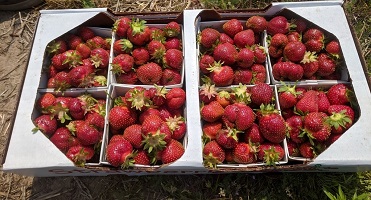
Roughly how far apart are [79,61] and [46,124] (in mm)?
452

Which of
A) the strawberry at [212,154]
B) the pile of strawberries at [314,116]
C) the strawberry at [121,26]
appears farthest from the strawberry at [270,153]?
the strawberry at [121,26]

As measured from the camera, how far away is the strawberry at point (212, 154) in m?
1.89

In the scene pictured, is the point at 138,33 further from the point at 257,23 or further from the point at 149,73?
the point at 257,23

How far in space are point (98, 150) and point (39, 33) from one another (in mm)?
913

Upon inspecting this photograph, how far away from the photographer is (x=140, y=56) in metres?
2.16

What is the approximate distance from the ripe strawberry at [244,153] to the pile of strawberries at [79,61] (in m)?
0.95

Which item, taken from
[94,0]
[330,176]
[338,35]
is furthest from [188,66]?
[94,0]

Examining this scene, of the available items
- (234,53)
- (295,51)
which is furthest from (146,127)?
(295,51)

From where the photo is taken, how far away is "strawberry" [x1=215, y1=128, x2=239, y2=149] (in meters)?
1.89

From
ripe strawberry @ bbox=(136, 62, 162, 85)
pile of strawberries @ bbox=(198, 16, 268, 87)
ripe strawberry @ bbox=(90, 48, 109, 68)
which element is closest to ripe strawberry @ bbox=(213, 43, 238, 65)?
pile of strawberries @ bbox=(198, 16, 268, 87)

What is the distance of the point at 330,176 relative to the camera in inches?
89.5

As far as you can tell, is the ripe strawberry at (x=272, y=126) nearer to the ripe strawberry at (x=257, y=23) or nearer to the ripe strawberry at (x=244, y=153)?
the ripe strawberry at (x=244, y=153)

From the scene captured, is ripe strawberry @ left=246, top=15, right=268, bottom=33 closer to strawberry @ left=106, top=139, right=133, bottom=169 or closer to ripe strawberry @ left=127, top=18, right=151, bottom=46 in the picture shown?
ripe strawberry @ left=127, top=18, right=151, bottom=46

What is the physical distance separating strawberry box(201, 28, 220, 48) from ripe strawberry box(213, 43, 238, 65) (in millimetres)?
90
